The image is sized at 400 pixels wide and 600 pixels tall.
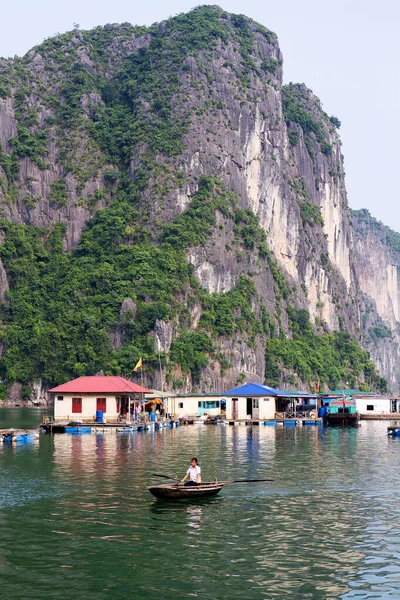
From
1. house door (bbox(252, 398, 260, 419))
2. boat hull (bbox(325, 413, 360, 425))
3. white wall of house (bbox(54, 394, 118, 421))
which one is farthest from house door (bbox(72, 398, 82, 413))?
boat hull (bbox(325, 413, 360, 425))

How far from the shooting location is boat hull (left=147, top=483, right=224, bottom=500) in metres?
34.7

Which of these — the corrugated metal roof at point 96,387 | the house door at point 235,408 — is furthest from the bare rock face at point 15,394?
the corrugated metal roof at point 96,387

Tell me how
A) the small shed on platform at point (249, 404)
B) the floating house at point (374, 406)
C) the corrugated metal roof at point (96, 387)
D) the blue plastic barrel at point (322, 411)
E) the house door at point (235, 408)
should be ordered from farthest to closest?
1. the floating house at point (374, 406)
2. the blue plastic barrel at point (322, 411)
3. the house door at point (235, 408)
4. the small shed on platform at point (249, 404)
5. the corrugated metal roof at point (96, 387)

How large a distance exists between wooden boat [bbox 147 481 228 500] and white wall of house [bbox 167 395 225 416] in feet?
216

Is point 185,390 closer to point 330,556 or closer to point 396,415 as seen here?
point 396,415

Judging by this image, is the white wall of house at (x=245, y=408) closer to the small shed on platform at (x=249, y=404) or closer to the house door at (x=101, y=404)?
the small shed on platform at (x=249, y=404)

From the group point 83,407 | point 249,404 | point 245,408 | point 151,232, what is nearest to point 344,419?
point 249,404

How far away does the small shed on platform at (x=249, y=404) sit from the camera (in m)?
97.6

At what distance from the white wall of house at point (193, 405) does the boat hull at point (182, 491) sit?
6597 centimetres

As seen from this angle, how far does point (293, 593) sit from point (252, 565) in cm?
288

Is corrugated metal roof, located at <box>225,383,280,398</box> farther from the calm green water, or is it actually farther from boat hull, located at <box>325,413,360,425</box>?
the calm green water

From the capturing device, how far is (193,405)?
102312 millimetres

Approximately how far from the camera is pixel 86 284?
16550 cm

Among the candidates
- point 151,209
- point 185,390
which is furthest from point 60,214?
point 185,390
